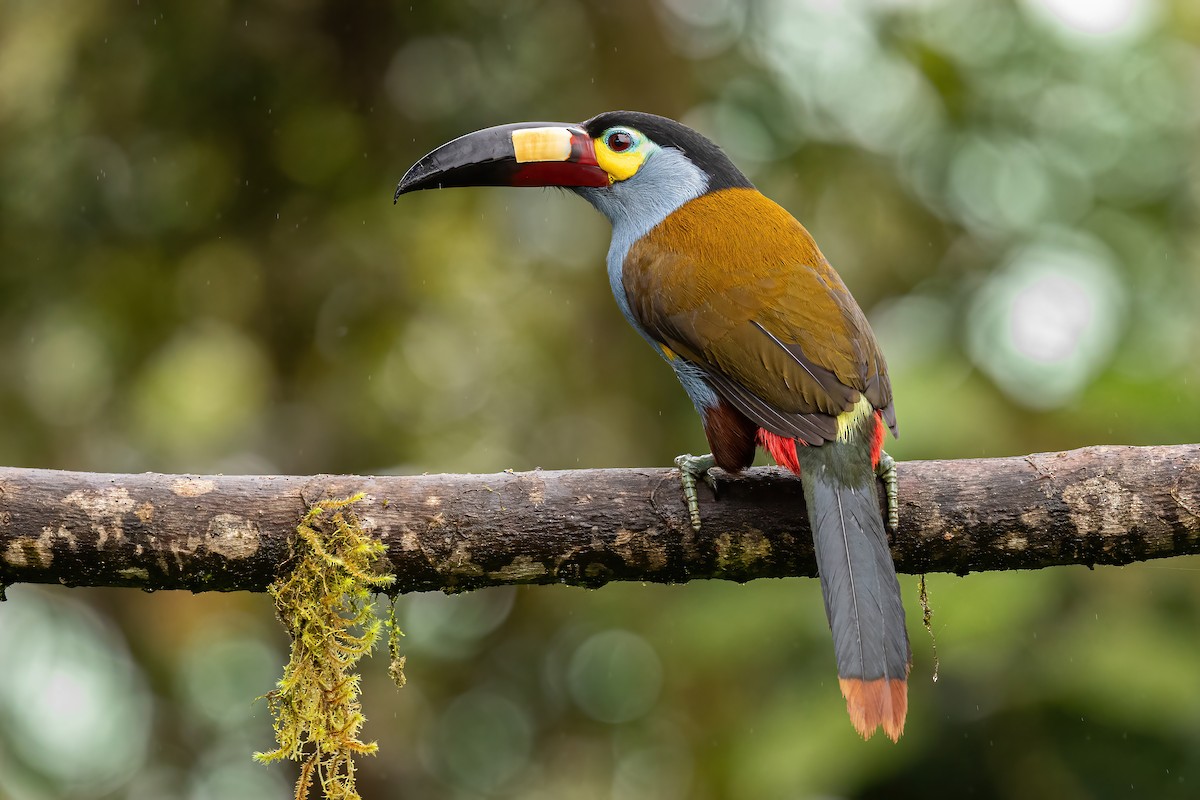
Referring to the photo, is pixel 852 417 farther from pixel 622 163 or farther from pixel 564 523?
pixel 622 163

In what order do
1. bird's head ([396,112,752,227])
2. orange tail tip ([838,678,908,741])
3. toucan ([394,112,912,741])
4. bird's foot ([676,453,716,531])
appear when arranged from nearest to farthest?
orange tail tip ([838,678,908,741]) < toucan ([394,112,912,741]) < bird's foot ([676,453,716,531]) < bird's head ([396,112,752,227])

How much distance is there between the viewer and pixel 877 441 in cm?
276

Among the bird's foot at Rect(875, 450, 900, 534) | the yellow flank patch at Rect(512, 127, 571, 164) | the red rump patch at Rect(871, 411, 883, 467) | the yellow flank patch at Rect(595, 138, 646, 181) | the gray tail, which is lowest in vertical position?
the gray tail

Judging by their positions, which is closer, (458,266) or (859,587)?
(859,587)

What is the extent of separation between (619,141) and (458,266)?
7.85ft

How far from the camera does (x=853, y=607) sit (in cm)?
248

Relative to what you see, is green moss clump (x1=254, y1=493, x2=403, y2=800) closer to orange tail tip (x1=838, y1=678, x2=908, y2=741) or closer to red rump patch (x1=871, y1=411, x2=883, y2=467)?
orange tail tip (x1=838, y1=678, x2=908, y2=741)

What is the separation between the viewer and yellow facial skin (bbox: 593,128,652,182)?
3557 millimetres

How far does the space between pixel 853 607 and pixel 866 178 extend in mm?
3797

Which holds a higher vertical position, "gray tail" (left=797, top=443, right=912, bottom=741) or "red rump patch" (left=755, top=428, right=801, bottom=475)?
"red rump patch" (left=755, top=428, right=801, bottom=475)

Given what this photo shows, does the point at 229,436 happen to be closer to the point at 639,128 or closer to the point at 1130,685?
the point at 639,128

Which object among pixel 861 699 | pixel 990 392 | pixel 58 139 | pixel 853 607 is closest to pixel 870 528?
pixel 853 607

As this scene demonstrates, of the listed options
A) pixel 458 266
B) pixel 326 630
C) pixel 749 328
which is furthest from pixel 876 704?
pixel 458 266

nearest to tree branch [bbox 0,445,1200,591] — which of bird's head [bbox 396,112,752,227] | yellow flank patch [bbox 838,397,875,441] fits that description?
yellow flank patch [bbox 838,397,875,441]
